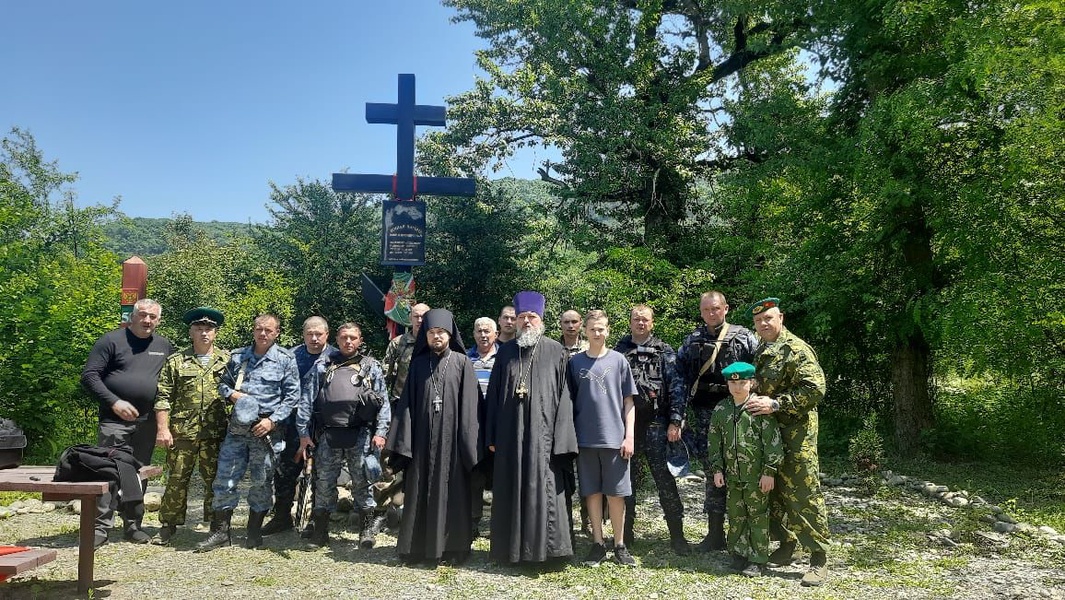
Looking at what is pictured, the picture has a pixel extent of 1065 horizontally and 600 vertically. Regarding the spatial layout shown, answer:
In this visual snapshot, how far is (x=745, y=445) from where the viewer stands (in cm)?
495

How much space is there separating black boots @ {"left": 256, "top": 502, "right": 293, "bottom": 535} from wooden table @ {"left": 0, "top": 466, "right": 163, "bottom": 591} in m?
1.69

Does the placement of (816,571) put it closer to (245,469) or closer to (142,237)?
(245,469)

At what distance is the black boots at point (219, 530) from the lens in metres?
5.59

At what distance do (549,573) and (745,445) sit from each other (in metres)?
1.72

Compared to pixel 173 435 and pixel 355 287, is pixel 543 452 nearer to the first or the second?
pixel 173 435

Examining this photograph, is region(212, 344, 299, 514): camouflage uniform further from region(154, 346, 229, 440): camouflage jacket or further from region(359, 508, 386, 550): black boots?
region(359, 508, 386, 550): black boots

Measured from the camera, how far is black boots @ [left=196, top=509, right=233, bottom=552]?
18.3ft

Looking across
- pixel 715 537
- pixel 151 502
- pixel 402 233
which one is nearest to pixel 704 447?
pixel 715 537

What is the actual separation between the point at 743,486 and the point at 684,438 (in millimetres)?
903

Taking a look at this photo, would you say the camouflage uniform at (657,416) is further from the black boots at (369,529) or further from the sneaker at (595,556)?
the black boots at (369,529)

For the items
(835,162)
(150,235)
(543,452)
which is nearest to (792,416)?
(543,452)

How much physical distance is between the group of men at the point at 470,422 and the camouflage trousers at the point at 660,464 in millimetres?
12

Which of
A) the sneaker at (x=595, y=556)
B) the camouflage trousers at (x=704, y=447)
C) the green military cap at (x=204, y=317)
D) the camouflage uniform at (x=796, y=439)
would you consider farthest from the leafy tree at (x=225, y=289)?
the camouflage uniform at (x=796, y=439)

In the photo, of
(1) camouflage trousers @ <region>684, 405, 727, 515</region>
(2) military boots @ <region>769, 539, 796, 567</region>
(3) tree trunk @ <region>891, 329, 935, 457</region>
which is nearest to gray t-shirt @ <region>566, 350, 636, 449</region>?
(1) camouflage trousers @ <region>684, 405, 727, 515</region>
